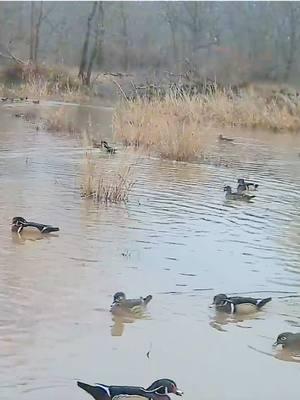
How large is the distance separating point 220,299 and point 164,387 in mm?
1664

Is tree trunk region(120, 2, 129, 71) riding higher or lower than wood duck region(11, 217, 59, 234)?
higher

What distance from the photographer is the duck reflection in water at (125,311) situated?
5355mm

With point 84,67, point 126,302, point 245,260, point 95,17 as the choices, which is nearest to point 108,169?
point 245,260

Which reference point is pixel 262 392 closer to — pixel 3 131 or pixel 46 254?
pixel 46 254

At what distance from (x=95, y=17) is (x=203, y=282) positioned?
34.0 m

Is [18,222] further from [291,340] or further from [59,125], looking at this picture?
[59,125]

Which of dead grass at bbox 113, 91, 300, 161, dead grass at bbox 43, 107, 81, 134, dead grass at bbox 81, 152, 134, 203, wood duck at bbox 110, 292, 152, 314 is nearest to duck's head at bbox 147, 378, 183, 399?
wood duck at bbox 110, 292, 152, 314

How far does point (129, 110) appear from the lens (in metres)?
15.2

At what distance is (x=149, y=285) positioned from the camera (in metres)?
6.25

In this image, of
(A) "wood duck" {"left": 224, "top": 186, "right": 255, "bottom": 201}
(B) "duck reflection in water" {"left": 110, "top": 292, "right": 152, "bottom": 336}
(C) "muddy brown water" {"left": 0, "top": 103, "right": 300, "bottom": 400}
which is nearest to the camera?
(C) "muddy brown water" {"left": 0, "top": 103, "right": 300, "bottom": 400}

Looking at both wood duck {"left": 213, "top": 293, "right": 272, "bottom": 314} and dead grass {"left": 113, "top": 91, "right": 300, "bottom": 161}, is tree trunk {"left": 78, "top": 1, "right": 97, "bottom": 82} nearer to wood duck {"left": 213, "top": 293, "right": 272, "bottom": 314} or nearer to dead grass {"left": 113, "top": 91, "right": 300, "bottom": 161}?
dead grass {"left": 113, "top": 91, "right": 300, "bottom": 161}

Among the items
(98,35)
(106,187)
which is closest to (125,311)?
(106,187)

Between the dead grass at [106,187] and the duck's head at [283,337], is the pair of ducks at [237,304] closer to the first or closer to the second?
the duck's head at [283,337]

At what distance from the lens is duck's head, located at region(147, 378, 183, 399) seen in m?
4.04
